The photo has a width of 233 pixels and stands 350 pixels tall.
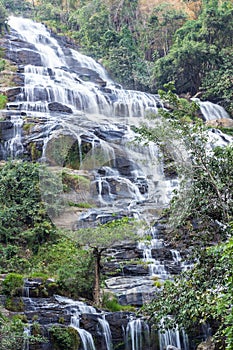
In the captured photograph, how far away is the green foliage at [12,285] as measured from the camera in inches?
470

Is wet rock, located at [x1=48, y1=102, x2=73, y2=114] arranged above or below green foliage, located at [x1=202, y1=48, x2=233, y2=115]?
below

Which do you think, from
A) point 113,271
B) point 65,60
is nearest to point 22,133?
point 113,271

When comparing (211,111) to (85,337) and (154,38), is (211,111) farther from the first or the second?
(85,337)

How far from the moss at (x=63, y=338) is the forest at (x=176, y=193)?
0.86 metres

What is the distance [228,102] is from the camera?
32281 millimetres

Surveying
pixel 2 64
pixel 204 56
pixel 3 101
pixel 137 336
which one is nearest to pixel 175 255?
pixel 137 336

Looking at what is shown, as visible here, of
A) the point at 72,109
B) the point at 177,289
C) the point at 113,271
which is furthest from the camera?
the point at 72,109

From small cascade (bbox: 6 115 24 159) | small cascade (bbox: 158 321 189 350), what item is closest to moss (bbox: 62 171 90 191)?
small cascade (bbox: 6 115 24 159)

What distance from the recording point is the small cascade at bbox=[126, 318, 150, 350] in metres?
11.2

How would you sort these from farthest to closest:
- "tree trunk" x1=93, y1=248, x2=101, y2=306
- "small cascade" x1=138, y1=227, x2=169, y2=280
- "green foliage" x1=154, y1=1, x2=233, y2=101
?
"green foliage" x1=154, y1=1, x2=233, y2=101
"small cascade" x1=138, y1=227, x2=169, y2=280
"tree trunk" x1=93, y1=248, x2=101, y2=306

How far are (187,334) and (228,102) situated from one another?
23408 mm

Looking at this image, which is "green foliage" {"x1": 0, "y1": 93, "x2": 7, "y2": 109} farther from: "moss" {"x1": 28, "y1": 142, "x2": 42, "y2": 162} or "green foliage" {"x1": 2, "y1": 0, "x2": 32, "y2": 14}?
"green foliage" {"x1": 2, "y1": 0, "x2": 32, "y2": 14}

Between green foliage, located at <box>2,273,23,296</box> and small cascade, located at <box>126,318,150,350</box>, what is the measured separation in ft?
9.69

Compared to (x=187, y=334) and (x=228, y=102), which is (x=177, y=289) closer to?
(x=187, y=334)
